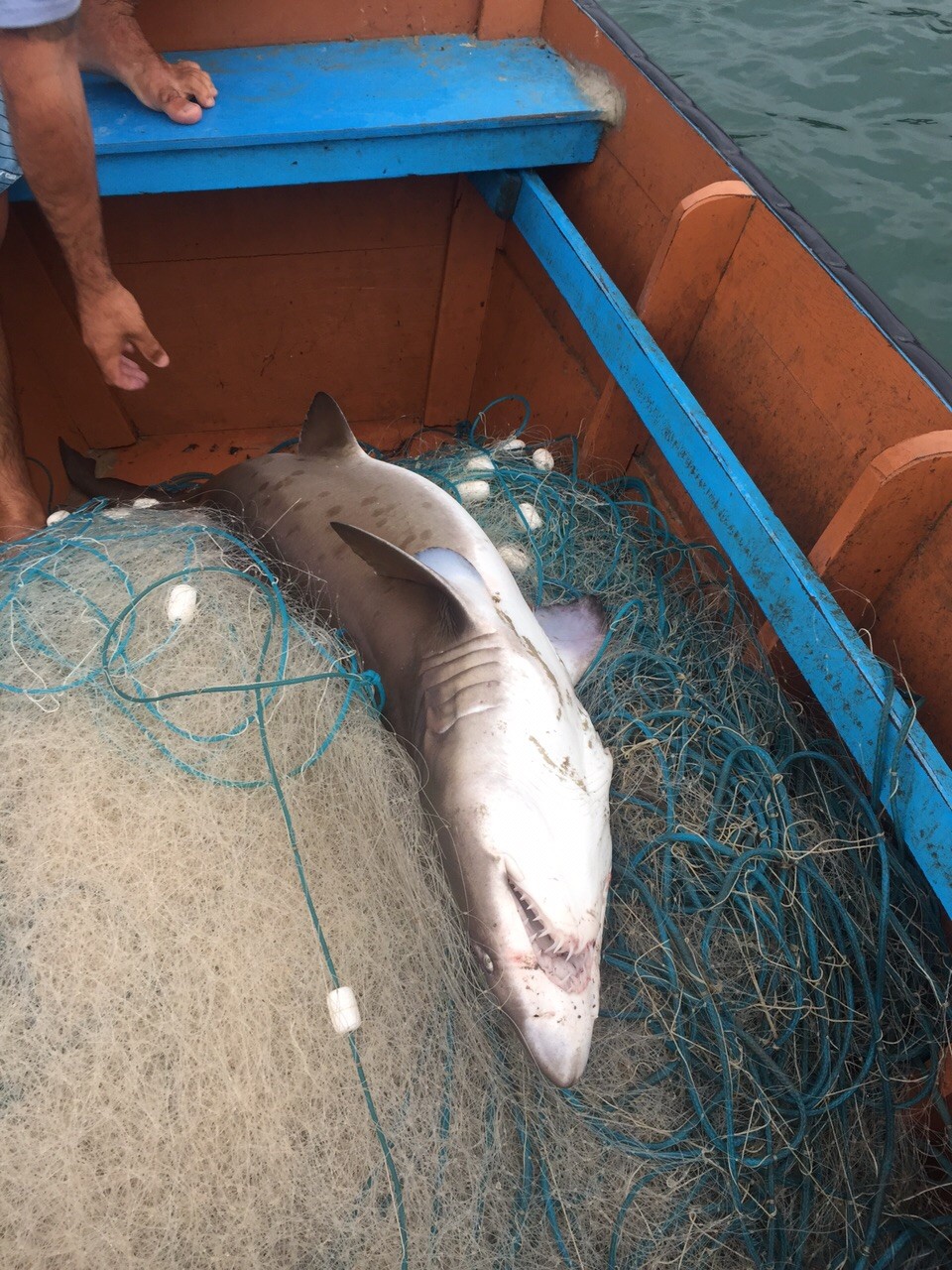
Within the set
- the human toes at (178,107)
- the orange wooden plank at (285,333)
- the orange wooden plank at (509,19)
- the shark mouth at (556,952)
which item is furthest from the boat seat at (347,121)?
the shark mouth at (556,952)

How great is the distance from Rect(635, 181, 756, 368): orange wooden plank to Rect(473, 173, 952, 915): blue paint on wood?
123 millimetres

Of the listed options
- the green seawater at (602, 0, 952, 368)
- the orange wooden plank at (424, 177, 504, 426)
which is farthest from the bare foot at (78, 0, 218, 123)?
the green seawater at (602, 0, 952, 368)

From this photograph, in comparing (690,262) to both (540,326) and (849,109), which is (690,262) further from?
(849,109)

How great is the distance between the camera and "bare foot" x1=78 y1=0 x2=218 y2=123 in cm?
313

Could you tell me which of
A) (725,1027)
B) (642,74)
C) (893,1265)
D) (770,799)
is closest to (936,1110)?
(893,1265)

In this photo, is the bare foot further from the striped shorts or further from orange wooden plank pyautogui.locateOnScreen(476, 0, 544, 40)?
orange wooden plank pyautogui.locateOnScreen(476, 0, 544, 40)

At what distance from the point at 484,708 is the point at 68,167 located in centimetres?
236

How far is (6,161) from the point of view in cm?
285

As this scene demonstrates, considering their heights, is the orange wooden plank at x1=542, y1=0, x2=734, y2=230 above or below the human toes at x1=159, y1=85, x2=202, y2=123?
above

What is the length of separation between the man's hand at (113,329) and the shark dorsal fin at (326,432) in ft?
1.94

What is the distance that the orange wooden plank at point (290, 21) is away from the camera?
3367 millimetres

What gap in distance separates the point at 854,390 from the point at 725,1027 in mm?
1695

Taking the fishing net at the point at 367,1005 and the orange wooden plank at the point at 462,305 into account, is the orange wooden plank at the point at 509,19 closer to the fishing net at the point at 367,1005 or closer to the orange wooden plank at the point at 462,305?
the orange wooden plank at the point at 462,305

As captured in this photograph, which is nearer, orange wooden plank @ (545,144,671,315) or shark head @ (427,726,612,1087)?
shark head @ (427,726,612,1087)
